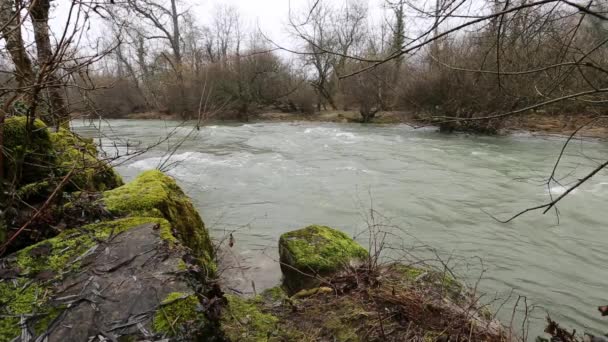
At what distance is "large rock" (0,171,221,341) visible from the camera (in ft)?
5.67

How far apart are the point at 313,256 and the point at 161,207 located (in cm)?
152

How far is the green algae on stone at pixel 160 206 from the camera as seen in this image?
10.0ft

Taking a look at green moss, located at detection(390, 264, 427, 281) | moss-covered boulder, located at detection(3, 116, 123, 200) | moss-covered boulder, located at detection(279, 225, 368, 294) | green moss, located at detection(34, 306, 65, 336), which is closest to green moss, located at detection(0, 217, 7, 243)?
moss-covered boulder, located at detection(3, 116, 123, 200)

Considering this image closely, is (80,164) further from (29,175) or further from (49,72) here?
(49,72)

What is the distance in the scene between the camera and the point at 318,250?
3652 mm

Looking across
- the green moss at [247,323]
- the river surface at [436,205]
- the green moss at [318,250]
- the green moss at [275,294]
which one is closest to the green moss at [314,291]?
the green moss at [275,294]

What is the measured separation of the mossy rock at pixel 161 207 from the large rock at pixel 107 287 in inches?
15.7

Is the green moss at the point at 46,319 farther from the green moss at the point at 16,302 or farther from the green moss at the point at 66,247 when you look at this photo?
Result: the green moss at the point at 66,247

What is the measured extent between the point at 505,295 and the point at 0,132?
472 cm

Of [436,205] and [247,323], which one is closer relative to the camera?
[247,323]

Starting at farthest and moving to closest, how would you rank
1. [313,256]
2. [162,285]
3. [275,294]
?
[313,256], [275,294], [162,285]

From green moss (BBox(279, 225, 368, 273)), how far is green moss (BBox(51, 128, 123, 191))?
6.21 feet

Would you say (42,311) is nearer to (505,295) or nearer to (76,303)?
(76,303)

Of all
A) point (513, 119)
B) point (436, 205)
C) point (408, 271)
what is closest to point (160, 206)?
point (408, 271)
